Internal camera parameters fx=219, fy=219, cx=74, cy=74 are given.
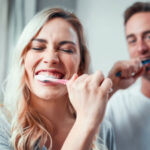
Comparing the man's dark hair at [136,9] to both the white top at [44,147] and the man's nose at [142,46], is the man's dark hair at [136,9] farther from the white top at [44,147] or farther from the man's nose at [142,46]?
the white top at [44,147]

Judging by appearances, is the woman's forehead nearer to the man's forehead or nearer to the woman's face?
the woman's face

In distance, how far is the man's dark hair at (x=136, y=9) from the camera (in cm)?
67

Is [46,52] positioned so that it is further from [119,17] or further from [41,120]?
[119,17]

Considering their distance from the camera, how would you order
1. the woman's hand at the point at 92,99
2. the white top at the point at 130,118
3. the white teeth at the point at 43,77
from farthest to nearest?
the white top at the point at 130,118 < the white teeth at the point at 43,77 < the woman's hand at the point at 92,99

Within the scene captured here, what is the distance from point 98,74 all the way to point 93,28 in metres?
0.32

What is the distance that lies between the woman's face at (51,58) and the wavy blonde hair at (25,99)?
0.05 feet

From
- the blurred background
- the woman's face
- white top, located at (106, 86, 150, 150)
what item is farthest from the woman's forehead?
white top, located at (106, 86, 150, 150)

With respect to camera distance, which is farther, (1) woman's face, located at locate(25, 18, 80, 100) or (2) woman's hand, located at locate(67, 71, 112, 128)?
(1) woman's face, located at locate(25, 18, 80, 100)

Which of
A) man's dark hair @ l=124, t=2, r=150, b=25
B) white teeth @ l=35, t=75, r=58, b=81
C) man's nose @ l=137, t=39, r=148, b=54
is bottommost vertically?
white teeth @ l=35, t=75, r=58, b=81

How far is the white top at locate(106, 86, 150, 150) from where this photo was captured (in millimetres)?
597

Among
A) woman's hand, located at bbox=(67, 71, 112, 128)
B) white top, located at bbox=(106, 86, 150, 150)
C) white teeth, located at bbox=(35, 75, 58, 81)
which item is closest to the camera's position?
woman's hand, located at bbox=(67, 71, 112, 128)

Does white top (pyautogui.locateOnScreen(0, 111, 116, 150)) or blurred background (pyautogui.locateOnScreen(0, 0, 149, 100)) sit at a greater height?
blurred background (pyautogui.locateOnScreen(0, 0, 149, 100))

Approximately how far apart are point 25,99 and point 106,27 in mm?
335

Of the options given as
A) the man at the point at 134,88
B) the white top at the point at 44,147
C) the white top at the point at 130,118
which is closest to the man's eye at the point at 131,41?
the man at the point at 134,88
